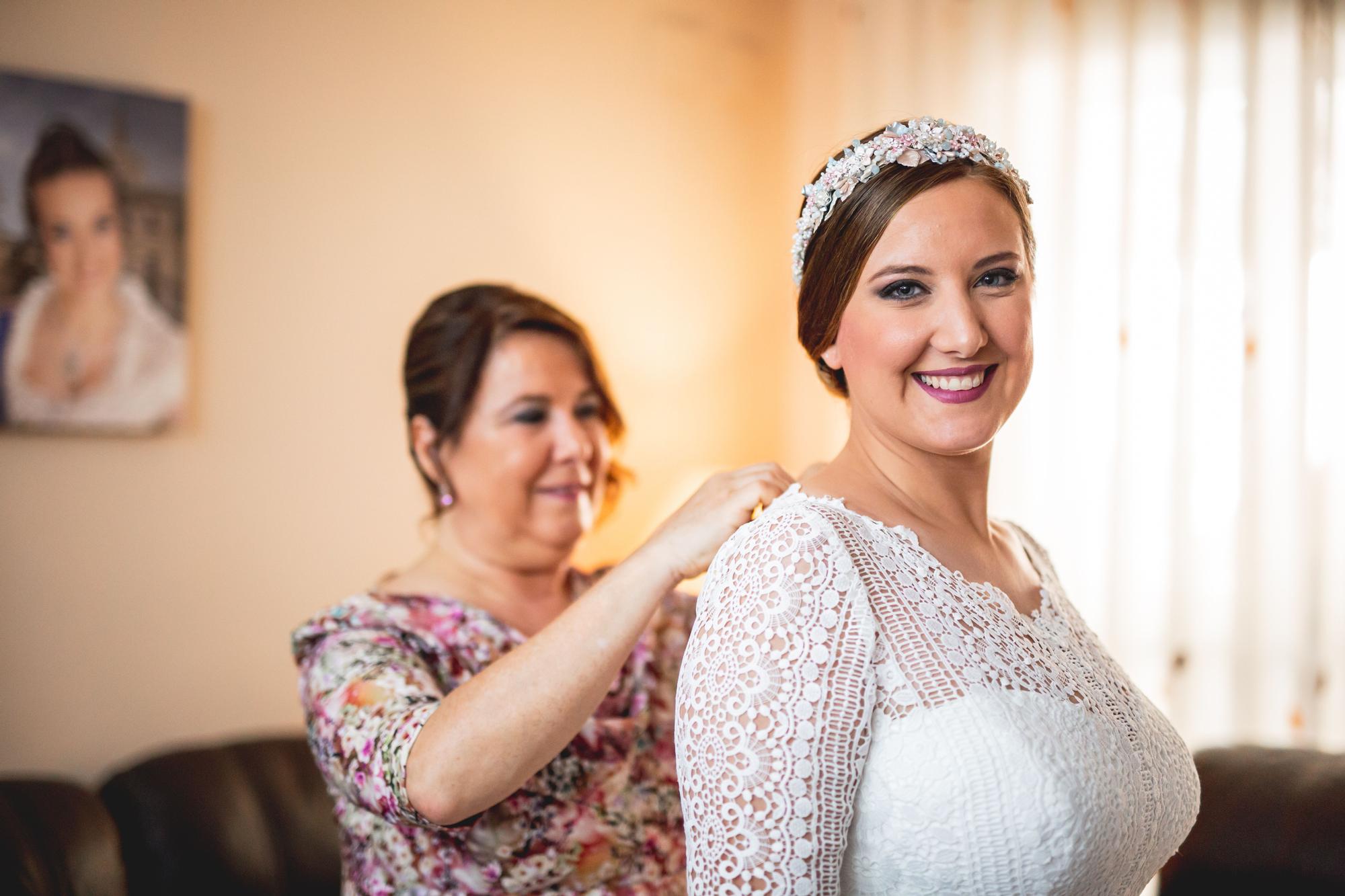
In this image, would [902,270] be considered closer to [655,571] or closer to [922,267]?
[922,267]

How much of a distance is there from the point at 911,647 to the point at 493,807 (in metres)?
0.70

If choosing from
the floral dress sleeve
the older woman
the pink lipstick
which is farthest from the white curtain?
the floral dress sleeve

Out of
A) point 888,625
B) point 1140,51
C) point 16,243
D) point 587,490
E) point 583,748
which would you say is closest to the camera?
point 888,625

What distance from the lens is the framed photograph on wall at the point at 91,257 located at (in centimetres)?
231

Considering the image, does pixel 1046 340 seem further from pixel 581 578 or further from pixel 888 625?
pixel 888 625

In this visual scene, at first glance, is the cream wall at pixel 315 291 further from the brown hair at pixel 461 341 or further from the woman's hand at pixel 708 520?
the woman's hand at pixel 708 520

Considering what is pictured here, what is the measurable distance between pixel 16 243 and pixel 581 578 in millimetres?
1379

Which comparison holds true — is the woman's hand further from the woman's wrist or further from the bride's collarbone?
the bride's collarbone

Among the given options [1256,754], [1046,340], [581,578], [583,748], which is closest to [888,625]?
A: [583,748]

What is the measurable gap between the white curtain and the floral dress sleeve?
2.06 meters

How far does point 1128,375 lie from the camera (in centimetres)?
299

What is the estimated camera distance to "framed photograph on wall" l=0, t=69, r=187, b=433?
90.8 inches

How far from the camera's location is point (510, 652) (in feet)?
4.68

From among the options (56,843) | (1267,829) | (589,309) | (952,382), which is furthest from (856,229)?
A: (589,309)
